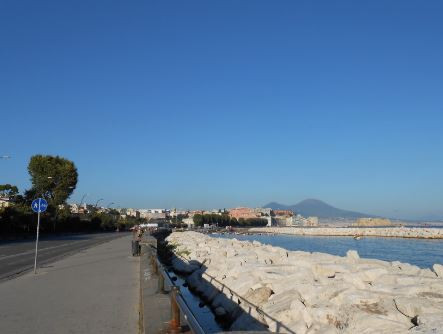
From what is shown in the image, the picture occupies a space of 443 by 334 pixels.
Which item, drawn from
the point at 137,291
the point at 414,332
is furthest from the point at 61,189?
the point at 414,332

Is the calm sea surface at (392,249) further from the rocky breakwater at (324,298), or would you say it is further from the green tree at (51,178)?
the green tree at (51,178)

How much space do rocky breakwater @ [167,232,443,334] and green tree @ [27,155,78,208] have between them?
52488 millimetres

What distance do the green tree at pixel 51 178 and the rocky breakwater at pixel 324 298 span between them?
52.5 metres

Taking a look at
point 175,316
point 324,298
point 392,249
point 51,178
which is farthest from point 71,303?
point 51,178

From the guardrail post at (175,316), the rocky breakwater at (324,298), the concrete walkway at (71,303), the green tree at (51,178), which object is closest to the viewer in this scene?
the guardrail post at (175,316)

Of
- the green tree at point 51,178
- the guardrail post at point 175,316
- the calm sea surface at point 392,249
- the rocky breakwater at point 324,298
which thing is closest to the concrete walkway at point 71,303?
the guardrail post at point 175,316

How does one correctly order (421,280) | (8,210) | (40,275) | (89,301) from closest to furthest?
(89,301)
(421,280)
(40,275)
(8,210)

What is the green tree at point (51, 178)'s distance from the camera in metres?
64.4

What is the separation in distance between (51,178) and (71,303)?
5857 cm

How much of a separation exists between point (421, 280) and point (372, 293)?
2.60 metres

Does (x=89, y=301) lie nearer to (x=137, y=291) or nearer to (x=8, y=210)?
(x=137, y=291)

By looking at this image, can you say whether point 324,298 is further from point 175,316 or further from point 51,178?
point 51,178

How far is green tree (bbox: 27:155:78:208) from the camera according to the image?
211 ft

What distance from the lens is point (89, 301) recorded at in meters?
8.89
